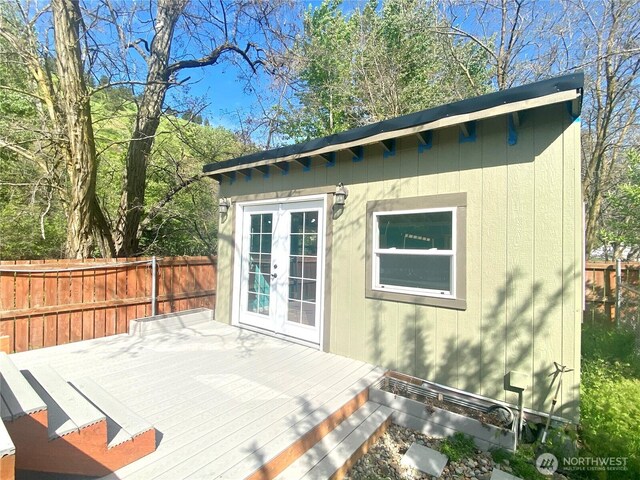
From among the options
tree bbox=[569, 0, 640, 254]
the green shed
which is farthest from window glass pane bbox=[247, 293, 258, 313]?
tree bbox=[569, 0, 640, 254]

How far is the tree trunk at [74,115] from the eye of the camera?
472cm

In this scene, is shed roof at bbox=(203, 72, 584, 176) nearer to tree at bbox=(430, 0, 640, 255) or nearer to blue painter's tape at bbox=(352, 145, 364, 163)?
blue painter's tape at bbox=(352, 145, 364, 163)

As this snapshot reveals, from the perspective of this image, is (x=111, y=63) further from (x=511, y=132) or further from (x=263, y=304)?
(x=511, y=132)

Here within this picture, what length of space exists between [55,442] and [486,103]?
3786mm

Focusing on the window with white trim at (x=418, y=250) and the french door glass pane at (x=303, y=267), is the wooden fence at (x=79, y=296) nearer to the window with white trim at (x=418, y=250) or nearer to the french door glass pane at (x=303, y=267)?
the french door glass pane at (x=303, y=267)

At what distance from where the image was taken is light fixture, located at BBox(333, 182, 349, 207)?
153 inches

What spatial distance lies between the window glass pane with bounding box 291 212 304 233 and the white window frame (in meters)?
1.19

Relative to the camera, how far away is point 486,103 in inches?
107

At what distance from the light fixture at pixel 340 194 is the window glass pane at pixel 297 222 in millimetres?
711

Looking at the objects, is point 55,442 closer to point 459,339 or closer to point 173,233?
point 459,339

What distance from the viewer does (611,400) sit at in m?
2.76

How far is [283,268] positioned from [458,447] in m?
2.94

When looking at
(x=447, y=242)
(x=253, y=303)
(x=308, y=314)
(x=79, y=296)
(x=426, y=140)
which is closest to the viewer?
(x=447, y=242)

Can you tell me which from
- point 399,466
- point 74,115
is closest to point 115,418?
point 399,466
